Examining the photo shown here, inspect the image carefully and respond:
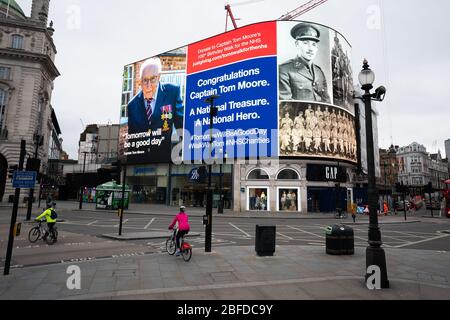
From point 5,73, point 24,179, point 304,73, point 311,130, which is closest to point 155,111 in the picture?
point 5,73

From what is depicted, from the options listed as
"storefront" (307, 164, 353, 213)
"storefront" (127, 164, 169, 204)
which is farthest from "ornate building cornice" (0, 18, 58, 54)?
"storefront" (307, 164, 353, 213)

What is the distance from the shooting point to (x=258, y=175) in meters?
43.3

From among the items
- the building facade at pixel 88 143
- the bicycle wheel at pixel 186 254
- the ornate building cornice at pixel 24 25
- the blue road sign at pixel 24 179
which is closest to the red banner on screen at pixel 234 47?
the ornate building cornice at pixel 24 25

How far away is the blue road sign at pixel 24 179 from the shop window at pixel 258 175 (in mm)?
35212

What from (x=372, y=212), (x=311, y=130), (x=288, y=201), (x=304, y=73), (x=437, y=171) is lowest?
(x=372, y=212)

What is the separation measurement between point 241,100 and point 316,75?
11.3 metres

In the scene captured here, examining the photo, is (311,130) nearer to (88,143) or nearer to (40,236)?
(40,236)

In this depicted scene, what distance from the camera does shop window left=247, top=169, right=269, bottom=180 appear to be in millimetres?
42969

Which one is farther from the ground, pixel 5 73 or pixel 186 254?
pixel 5 73

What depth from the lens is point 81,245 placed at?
13.8 meters

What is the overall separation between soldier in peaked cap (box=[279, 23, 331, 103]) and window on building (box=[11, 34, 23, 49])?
40640 millimetres

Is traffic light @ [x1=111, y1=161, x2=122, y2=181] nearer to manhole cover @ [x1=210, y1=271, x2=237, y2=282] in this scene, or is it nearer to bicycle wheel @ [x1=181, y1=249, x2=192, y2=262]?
bicycle wheel @ [x1=181, y1=249, x2=192, y2=262]

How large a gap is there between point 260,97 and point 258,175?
35.6 feet
